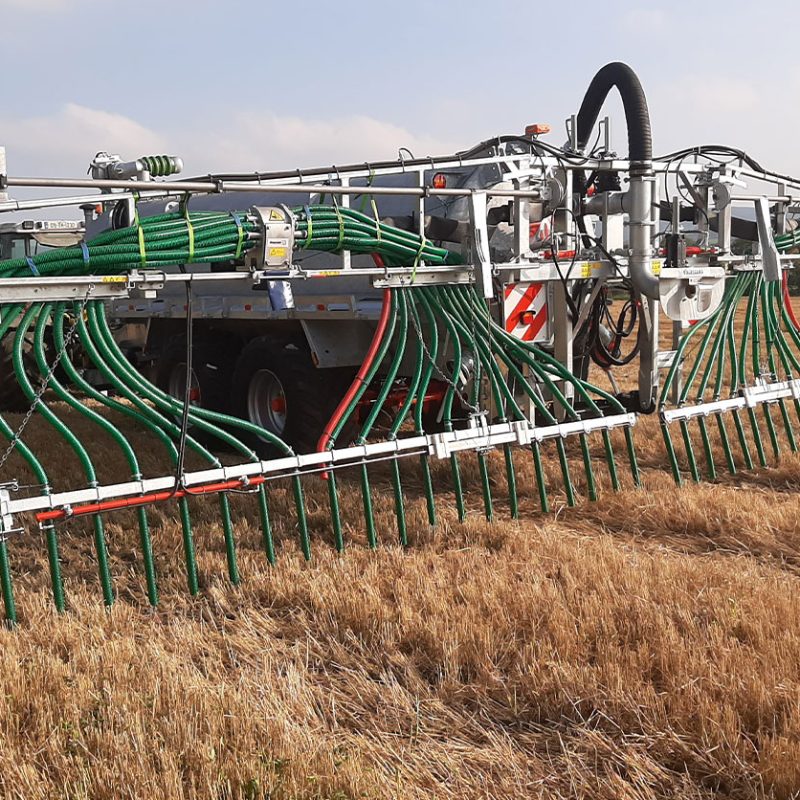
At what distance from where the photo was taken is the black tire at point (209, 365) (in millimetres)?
7867

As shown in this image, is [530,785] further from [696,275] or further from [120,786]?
[696,275]

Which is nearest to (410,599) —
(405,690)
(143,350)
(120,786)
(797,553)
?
(405,690)

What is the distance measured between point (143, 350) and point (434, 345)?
3.81 m

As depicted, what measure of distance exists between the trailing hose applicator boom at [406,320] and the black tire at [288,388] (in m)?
0.02

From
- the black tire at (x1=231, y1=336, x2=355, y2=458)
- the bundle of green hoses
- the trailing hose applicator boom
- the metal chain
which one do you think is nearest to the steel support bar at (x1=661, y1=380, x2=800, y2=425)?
the trailing hose applicator boom

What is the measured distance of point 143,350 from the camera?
8609 millimetres

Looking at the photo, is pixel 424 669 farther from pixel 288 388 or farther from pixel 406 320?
pixel 288 388

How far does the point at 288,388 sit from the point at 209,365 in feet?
4.05

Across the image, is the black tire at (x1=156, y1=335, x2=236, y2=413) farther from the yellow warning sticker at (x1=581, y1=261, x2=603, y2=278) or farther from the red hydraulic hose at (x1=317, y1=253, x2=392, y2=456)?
the yellow warning sticker at (x1=581, y1=261, x2=603, y2=278)

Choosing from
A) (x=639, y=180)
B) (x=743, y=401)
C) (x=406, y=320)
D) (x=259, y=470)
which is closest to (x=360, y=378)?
(x=406, y=320)

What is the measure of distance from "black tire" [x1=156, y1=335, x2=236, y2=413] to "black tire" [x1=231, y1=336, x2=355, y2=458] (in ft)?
1.51

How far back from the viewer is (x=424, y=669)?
11.6 feet

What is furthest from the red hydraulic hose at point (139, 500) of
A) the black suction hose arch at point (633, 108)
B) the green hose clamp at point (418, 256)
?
the black suction hose arch at point (633, 108)

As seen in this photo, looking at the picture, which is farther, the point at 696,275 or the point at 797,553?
the point at 696,275
